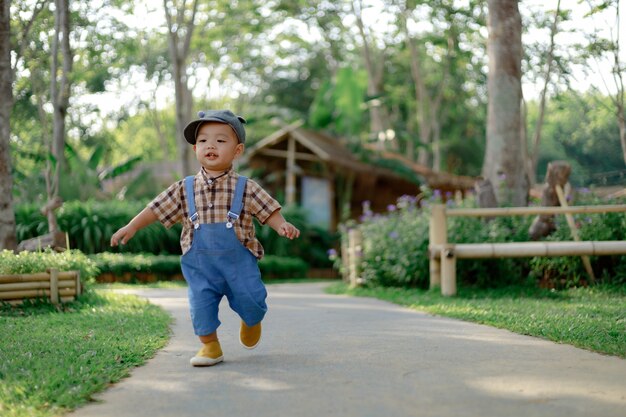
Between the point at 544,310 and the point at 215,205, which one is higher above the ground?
the point at 215,205

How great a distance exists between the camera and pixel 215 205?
5188mm

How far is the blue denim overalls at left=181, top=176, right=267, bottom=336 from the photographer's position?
5129 millimetres

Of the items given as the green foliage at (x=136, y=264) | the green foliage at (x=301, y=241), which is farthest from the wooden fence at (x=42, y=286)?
the green foliage at (x=301, y=241)

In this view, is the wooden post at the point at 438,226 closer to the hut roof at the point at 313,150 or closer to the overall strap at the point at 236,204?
the overall strap at the point at 236,204

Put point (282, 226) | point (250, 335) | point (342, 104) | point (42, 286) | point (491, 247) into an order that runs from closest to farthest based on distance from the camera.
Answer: point (282, 226)
point (250, 335)
point (42, 286)
point (491, 247)
point (342, 104)

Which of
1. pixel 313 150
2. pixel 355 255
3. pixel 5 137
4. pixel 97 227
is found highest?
pixel 313 150

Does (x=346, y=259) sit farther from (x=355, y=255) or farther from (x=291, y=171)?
(x=291, y=171)

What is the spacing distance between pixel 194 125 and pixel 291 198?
2068 centimetres

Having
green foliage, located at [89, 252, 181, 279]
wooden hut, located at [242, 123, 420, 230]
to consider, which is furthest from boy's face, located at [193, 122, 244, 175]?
wooden hut, located at [242, 123, 420, 230]

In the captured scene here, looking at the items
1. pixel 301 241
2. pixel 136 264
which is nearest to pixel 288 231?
pixel 136 264

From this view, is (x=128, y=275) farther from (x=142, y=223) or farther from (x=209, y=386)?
(x=209, y=386)

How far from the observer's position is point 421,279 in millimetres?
11273

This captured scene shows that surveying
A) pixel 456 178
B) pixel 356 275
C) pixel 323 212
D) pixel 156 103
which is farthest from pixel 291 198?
pixel 356 275

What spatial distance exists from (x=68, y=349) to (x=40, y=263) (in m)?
3.50
